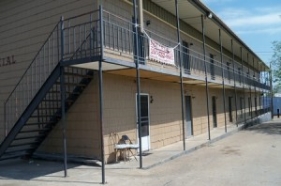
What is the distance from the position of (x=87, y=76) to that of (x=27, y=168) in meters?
3.07

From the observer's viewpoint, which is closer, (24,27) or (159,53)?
(159,53)

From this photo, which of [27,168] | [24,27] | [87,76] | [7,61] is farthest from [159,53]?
[7,61]

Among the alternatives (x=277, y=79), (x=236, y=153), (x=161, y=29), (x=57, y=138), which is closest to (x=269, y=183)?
(x=236, y=153)

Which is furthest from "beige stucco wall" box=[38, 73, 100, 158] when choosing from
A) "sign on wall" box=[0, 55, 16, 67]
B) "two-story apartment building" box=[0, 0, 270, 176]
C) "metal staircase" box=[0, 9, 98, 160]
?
"sign on wall" box=[0, 55, 16, 67]

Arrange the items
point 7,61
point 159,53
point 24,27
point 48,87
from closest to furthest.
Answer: point 48,87, point 159,53, point 24,27, point 7,61

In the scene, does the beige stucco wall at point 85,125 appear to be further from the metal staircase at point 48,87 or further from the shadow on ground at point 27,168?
the shadow on ground at point 27,168

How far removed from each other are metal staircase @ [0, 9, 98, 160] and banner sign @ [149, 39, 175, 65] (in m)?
1.77

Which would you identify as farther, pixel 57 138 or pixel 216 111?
pixel 216 111

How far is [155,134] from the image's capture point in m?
13.2

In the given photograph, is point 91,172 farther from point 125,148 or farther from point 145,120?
point 145,120

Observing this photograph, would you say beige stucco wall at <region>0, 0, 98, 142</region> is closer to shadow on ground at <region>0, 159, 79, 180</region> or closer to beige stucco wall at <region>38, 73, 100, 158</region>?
beige stucco wall at <region>38, 73, 100, 158</region>

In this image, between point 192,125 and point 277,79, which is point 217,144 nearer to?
point 192,125

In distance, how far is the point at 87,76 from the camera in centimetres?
1014

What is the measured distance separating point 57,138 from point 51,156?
0.58 metres
